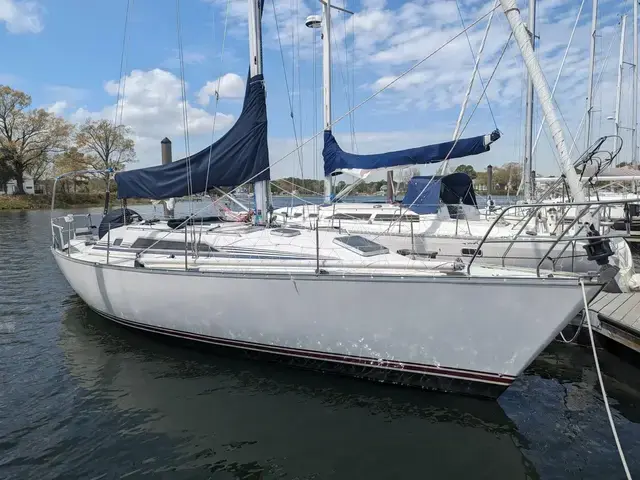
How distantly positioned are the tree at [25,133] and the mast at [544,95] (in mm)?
50952

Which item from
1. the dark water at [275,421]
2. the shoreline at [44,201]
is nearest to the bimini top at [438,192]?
the dark water at [275,421]

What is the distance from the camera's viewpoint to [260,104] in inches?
291

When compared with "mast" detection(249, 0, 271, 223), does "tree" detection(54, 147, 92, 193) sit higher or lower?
higher

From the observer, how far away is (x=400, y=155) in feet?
32.9

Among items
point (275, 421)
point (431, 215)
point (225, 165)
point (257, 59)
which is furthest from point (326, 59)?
point (275, 421)

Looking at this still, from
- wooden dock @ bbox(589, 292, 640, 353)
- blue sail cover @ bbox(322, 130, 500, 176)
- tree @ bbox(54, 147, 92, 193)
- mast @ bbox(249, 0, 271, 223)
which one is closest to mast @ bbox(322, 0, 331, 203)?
blue sail cover @ bbox(322, 130, 500, 176)

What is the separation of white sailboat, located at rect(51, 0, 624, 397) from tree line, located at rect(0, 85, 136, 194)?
129 ft

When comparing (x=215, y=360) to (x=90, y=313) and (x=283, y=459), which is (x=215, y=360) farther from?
(x=90, y=313)

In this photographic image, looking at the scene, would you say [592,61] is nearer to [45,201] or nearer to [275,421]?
[275,421]

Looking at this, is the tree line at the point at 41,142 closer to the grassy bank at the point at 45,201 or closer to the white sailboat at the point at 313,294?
the grassy bank at the point at 45,201

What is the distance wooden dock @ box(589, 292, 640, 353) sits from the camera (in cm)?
624

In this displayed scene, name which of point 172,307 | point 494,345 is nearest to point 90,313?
point 172,307

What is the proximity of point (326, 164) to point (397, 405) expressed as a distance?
7979 mm

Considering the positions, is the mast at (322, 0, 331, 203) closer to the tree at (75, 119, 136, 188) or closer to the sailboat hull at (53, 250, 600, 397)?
the sailboat hull at (53, 250, 600, 397)
